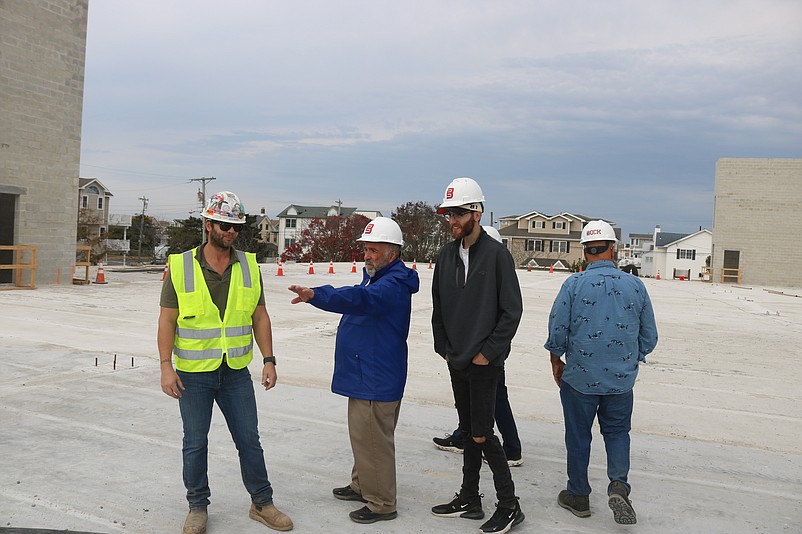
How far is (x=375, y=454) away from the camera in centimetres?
446

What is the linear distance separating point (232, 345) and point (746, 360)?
10.4 metres

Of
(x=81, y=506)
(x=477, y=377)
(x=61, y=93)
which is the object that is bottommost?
(x=81, y=506)

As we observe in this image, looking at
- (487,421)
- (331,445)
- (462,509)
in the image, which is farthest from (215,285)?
(331,445)

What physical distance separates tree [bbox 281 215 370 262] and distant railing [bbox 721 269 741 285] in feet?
109

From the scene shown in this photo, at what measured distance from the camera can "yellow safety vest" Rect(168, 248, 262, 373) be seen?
411 cm

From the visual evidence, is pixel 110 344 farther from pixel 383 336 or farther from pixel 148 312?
pixel 383 336

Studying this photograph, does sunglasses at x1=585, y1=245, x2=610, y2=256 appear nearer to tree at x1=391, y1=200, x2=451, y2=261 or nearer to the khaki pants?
the khaki pants

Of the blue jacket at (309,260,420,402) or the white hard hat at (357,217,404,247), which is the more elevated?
the white hard hat at (357,217,404,247)

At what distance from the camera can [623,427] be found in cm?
457

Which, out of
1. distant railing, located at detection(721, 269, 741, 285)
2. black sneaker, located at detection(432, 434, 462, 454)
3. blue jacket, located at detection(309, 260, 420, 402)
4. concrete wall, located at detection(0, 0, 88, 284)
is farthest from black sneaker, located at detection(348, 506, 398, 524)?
distant railing, located at detection(721, 269, 741, 285)

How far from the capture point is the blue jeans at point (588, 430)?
4.54m

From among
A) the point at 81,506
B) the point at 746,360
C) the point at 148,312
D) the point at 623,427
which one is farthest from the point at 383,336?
the point at 148,312

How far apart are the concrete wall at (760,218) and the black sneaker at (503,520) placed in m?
46.7

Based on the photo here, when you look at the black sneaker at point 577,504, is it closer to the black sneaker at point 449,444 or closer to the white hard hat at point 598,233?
the black sneaker at point 449,444
